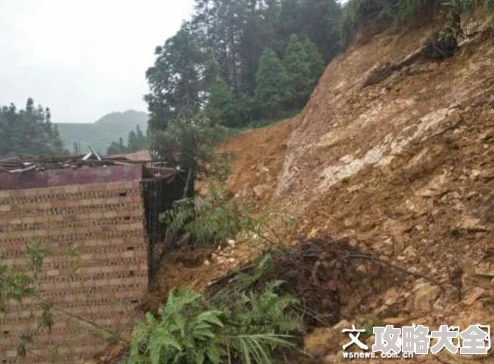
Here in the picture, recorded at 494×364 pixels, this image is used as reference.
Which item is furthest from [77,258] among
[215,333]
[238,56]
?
[238,56]

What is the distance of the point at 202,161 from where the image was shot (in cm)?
796

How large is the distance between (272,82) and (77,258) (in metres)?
14.1

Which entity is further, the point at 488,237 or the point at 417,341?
the point at 488,237

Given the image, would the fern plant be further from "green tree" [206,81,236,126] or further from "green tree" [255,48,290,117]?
"green tree" [255,48,290,117]

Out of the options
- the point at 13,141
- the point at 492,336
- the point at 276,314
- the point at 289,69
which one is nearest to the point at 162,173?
the point at 276,314

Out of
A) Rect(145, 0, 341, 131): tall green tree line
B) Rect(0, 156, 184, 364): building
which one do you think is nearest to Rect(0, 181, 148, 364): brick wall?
Rect(0, 156, 184, 364): building

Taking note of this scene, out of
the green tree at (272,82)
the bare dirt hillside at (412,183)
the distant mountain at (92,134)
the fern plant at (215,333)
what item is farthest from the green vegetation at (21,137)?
the distant mountain at (92,134)

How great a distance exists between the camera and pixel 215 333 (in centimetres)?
311

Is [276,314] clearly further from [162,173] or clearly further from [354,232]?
[162,173]

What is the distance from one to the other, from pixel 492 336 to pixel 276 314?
1.23 meters

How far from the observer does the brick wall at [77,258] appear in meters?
4.86

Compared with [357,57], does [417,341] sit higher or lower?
lower

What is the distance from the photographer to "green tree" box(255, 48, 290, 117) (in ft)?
57.6

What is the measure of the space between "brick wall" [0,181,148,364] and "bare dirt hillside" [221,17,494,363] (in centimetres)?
184
